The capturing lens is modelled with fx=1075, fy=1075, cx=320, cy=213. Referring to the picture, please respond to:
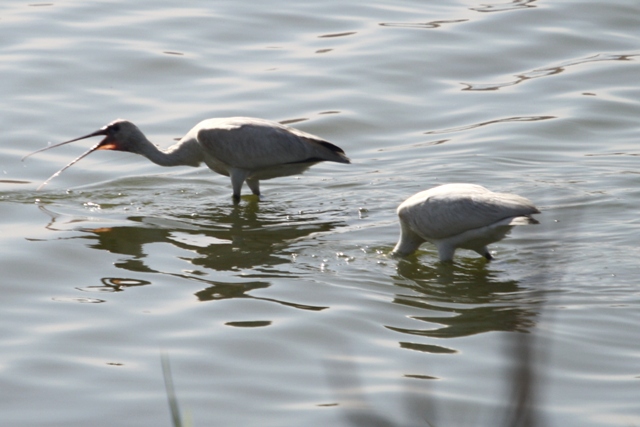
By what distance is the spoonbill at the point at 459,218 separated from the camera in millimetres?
7816

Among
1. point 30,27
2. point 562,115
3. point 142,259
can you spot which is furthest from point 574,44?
point 142,259

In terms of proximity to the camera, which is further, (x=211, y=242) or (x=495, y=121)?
(x=495, y=121)

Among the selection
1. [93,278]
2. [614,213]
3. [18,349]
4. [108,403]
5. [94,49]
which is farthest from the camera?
[94,49]

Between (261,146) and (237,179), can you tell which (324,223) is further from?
(237,179)

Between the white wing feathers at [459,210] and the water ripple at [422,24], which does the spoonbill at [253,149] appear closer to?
the white wing feathers at [459,210]

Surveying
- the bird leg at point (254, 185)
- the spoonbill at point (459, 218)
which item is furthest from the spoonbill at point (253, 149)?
the spoonbill at point (459, 218)

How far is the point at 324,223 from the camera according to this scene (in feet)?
32.3

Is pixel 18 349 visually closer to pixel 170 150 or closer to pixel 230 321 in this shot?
pixel 230 321

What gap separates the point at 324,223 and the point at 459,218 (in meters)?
2.09

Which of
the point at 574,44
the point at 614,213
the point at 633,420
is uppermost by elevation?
the point at 574,44

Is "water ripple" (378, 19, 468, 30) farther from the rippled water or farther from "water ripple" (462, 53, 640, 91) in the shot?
"water ripple" (462, 53, 640, 91)

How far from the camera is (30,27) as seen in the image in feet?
54.2

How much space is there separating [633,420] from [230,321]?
9.30 feet

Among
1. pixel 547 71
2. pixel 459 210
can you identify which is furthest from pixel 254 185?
pixel 547 71
